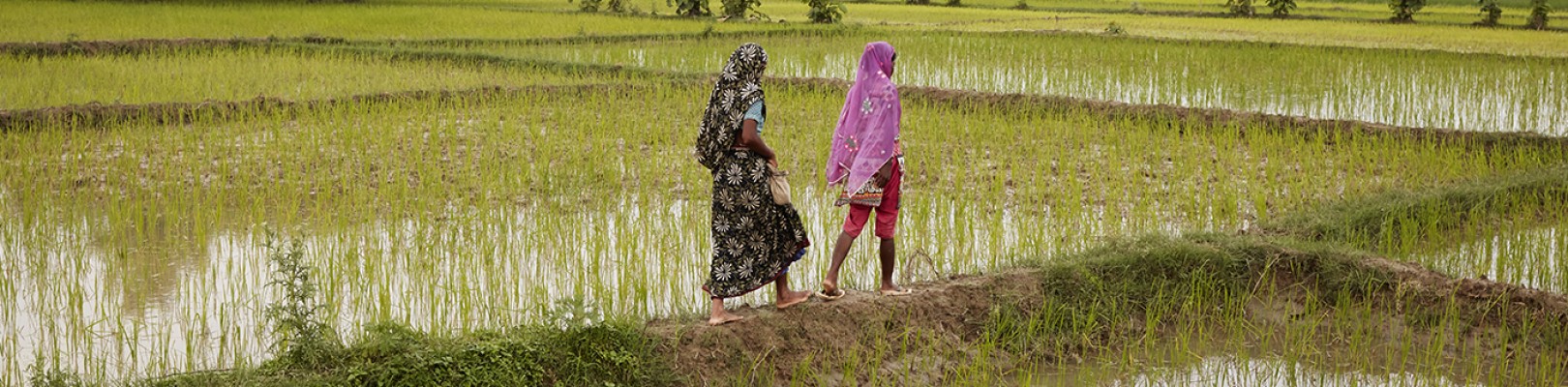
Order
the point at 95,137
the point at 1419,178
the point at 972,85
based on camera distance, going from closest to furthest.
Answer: the point at 1419,178, the point at 95,137, the point at 972,85

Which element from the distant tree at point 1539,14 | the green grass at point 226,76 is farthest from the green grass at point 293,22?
the distant tree at point 1539,14

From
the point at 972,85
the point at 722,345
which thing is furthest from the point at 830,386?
the point at 972,85

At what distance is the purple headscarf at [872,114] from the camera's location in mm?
3854

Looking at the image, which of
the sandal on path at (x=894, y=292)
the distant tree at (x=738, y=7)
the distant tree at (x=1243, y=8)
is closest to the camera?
the sandal on path at (x=894, y=292)

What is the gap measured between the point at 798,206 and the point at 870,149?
2.26 metres

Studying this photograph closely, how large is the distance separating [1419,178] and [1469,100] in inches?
128

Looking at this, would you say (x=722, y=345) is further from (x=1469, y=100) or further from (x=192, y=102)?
(x=1469, y=100)

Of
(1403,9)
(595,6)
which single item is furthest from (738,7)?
(1403,9)

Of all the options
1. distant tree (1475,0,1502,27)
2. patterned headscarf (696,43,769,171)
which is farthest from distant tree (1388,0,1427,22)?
patterned headscarf (696,43,769,171)

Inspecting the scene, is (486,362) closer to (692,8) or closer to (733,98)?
(733,98)

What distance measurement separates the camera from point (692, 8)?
1925cm

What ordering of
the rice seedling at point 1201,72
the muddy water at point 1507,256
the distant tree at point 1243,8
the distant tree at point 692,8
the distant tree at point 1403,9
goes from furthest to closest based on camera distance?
the distant tree at point 1243,8 < the distant tree at point 692,8 < the distant tree at point 1403,9 < the rice seedling at point 1201,72 < the muddy water at point 1507,256

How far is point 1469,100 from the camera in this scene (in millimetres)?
9547

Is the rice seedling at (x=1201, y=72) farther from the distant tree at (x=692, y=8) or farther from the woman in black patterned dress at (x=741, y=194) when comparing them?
the woman in black patterned dress at (x=741, y=194)
